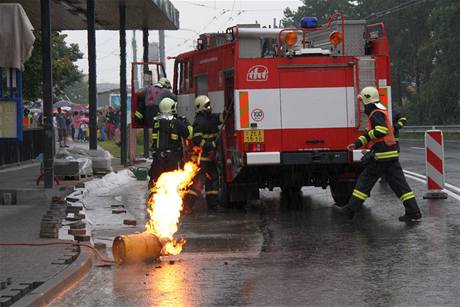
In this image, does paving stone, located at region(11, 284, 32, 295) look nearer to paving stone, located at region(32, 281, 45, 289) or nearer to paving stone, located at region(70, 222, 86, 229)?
paving stone, located at region(32, 281, 45, 289)

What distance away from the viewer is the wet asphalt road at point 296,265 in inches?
312

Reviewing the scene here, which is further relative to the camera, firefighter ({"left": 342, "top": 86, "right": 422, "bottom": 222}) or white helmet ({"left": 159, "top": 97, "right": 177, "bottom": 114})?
white helmet ({"left": 159, "top": 97, "right": 177, "bottom": 114})

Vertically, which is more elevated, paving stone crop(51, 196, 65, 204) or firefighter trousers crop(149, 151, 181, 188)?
firefighter trousers crop(149, 151, 181, 188)

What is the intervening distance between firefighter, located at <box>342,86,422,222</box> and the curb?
4533 mm

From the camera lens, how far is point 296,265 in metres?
9.48

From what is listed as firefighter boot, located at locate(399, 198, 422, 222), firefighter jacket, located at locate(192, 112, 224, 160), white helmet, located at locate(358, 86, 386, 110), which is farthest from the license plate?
firefighter boot, located at locate(399, 198, 422, 222)

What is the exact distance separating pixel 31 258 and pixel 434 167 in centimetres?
824

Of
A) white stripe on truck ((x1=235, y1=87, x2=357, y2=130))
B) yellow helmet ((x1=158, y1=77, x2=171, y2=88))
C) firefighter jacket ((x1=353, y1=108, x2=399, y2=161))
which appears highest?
yellow helmet ((x1=158, y1=77, x2=171, y2=88))

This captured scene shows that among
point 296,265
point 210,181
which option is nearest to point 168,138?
point 210,181

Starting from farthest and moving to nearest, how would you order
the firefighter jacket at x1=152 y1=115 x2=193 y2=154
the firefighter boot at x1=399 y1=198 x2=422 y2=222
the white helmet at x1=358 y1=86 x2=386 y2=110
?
1. the firefighter jacket at x1=152 y1=115 x2=193 y2=154
2. the white helmet at x1=358 y1=86 x2=386 y2=110
3. the firefighter boot at x1=399 y1=198 x2=422 y2=222

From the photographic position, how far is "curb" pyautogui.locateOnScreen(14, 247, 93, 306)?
752cm

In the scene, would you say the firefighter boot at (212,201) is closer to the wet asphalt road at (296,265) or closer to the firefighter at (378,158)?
the wet asphalt road at (296,265)

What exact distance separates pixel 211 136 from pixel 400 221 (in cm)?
370

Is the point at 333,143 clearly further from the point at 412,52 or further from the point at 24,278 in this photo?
the point at 412,52
